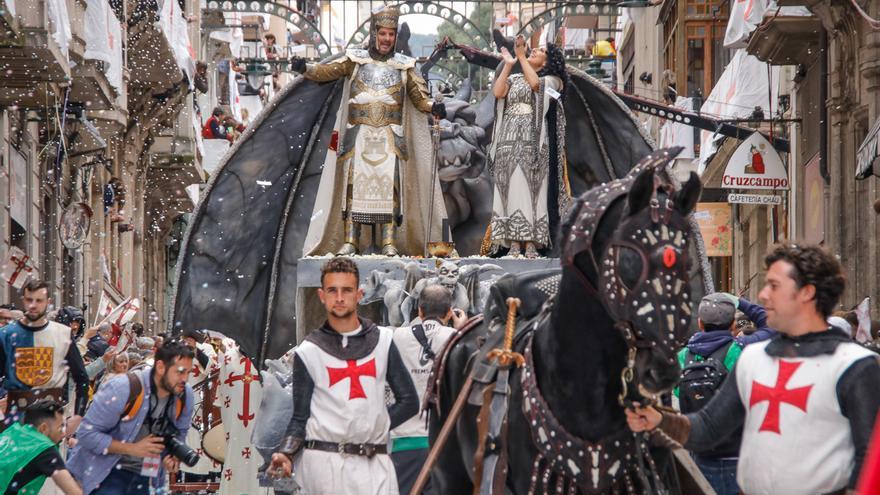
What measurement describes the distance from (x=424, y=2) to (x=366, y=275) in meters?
15.0

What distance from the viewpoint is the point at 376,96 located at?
1470 centimetres

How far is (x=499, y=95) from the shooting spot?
14484 mm

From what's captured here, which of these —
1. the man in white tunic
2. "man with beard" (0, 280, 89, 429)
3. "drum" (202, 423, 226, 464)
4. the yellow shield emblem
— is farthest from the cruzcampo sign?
the man in white tunic

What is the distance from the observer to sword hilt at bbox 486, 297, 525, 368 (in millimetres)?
6336

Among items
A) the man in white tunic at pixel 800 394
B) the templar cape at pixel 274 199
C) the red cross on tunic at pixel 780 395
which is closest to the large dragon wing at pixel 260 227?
the templar cape at pixel 274 199

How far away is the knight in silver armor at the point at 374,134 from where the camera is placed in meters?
14.6

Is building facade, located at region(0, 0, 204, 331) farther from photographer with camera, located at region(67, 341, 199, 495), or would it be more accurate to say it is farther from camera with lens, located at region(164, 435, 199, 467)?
camera with lens, located at region(164, 435, 199, 467)

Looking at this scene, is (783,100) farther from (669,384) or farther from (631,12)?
(669,384)

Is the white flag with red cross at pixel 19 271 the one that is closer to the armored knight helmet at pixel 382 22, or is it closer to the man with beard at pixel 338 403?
the armored knight helmet at pixel 382 22

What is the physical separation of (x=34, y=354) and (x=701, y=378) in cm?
496

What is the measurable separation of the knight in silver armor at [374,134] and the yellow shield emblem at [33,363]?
3.34 metres

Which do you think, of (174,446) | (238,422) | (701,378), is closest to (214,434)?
(238,422)

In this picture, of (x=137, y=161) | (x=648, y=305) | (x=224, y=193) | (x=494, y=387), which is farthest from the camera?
(x=137, y=161)

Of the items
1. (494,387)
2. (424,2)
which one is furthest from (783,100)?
(494,387)
